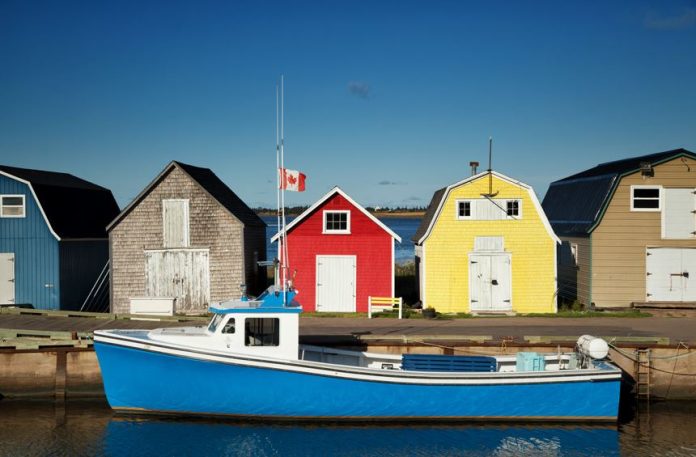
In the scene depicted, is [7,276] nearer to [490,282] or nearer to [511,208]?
[490,282]

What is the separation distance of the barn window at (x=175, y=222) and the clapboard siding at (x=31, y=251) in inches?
174

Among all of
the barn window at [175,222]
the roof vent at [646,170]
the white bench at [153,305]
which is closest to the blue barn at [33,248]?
the white bench at [153,305]

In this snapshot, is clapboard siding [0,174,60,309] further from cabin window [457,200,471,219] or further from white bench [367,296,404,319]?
cabin window [457,200,471,219]

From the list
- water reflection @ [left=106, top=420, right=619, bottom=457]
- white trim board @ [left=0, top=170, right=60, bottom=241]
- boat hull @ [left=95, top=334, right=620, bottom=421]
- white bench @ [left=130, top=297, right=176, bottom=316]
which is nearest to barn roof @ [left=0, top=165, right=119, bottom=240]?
white trim board @ [left=0, top=170, right=60, bottom=241]

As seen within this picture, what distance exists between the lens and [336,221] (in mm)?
25625

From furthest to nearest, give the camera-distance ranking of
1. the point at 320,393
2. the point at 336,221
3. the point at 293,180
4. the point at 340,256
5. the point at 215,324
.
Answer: the point at 336,221, the point at 340,256, the point at 293,180, the point at 215,324, the point at 320,393

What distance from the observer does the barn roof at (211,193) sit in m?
25.4

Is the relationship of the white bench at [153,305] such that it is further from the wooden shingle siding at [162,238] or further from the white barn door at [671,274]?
the white barn door at [671,274]

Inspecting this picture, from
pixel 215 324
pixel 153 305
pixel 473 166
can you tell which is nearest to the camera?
pixel 215 324

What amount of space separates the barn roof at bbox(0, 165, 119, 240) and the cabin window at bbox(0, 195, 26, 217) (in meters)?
0.74

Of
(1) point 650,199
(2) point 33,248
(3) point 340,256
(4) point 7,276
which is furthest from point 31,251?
(1) point 650,199

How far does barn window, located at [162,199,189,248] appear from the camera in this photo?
83.5 ft

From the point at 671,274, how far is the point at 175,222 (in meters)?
19.5

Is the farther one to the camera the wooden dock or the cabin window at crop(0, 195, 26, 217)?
the cabin window at crop(0, 195, 26, 217)
